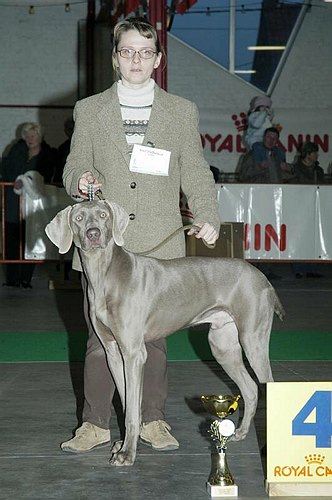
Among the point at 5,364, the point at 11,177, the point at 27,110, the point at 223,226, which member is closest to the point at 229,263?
the point at 5,364

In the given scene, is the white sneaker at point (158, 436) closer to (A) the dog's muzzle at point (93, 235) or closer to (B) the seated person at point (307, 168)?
(A) the dog's muzzle at point (93, 235)

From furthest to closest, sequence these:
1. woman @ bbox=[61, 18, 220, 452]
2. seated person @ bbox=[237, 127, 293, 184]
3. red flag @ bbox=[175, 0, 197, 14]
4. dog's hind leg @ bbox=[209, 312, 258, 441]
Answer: seated person @ bbox=[237, 127, 293, 184], red flag @ bbox=[175, 0, 197, 14], dog's hind leg @ bbox=[209, 312, 258, 441], woman @ bbox=[61, 18, 220, 452]

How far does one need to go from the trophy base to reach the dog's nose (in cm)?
93

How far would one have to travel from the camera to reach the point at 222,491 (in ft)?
11.0

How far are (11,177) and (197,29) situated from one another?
21.1 ft

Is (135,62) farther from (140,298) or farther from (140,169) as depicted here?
(140,298)

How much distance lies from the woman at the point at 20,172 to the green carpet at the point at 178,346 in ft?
10.1

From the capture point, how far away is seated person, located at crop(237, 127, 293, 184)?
10.8 metres

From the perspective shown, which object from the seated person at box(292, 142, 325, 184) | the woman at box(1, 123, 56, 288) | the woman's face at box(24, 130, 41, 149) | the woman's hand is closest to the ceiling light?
the seated person at box(292, 142, 325, 184)

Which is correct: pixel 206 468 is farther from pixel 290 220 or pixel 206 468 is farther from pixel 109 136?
pixel 290 220

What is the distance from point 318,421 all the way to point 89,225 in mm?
1024

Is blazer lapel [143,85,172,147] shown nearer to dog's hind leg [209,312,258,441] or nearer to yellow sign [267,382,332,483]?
dog's hind leg [209,312,258,441]

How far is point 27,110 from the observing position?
626 inches

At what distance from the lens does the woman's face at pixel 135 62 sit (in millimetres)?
3795
